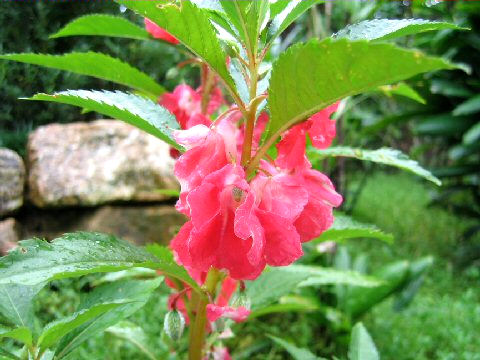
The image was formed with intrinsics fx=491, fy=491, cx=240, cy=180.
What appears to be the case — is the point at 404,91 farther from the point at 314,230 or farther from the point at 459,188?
the point at 459,188

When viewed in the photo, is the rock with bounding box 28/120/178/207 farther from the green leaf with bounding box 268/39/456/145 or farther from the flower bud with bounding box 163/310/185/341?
the green leaf with bounding box 268/39/456/145

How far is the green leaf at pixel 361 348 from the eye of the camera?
886 mm

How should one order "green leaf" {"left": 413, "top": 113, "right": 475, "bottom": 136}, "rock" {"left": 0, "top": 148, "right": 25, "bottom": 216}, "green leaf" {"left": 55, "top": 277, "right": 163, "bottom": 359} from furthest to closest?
"green leaf" {"left": 413, "top": 113, "right": 475, "bottom": 136}
"rock" {"left": 0, "top": 148, "right": 25, "bottom": 216}
"green leaf" {"left": 55, "top": 277, "right": 163, "bottom": 359}

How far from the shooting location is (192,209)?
52cm

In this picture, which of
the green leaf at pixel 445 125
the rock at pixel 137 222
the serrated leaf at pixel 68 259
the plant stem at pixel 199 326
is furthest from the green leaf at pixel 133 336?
the green leaf at pixel 445 125

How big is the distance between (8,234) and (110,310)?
1.54 metres

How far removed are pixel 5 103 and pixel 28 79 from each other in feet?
0.81

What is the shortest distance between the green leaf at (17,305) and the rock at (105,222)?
1557 mm

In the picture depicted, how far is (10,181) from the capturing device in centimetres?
217

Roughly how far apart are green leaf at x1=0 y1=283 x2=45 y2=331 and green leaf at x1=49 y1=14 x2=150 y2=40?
17.1 inches

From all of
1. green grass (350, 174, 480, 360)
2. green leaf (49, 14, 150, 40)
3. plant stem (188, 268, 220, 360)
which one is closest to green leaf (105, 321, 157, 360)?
plant stem (188, 268, 220, 360)

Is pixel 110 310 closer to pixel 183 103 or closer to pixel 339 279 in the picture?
pixel 183 103

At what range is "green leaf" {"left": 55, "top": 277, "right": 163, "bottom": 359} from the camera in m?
0.72

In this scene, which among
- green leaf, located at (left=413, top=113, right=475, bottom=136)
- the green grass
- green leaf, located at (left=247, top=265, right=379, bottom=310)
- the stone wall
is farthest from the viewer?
green leaf, located at (left=413, top=113, right=475, bottom=136)
